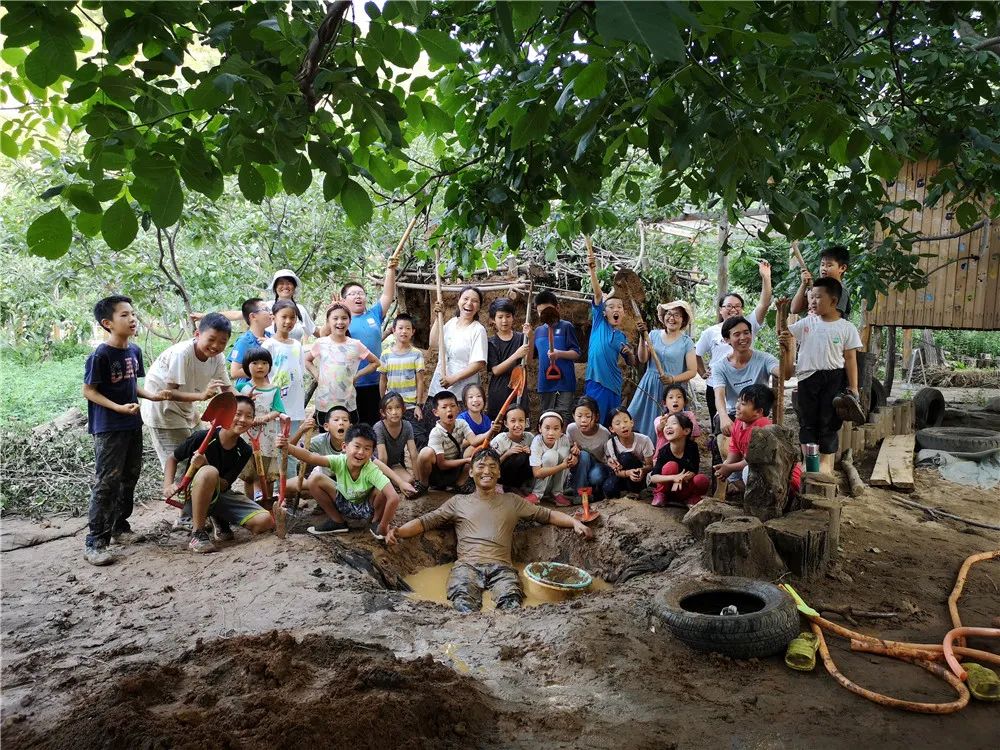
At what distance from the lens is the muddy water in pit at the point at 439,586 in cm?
502

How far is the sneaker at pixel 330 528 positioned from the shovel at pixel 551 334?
2495mm

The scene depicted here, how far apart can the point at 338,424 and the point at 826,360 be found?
4.00 metres

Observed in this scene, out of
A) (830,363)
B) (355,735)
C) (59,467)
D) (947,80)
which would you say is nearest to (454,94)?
(947,80)

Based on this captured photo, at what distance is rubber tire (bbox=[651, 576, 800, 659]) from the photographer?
3406 mm

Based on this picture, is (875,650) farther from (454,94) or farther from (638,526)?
(454,94)

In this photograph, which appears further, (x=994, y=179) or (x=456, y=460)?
(x=456, y=460)

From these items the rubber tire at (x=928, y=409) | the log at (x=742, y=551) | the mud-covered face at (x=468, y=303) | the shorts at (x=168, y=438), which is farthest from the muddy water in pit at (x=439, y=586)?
the rubber tire at (x=928, y=409)

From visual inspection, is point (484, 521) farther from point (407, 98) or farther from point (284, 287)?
point (407, 98)

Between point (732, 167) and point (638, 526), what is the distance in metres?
3.62

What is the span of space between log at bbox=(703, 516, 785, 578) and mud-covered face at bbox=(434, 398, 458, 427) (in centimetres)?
257

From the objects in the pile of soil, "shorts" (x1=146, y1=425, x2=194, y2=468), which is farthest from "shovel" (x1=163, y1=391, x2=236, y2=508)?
the pile of soil

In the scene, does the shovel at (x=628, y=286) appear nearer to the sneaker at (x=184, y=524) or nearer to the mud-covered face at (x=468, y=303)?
the mud-covered face at (x=468, y=303)

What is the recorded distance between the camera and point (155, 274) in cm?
771

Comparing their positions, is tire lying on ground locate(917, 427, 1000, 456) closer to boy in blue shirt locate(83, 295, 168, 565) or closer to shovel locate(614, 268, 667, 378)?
shovel locate(614, 268, 667, 378)
